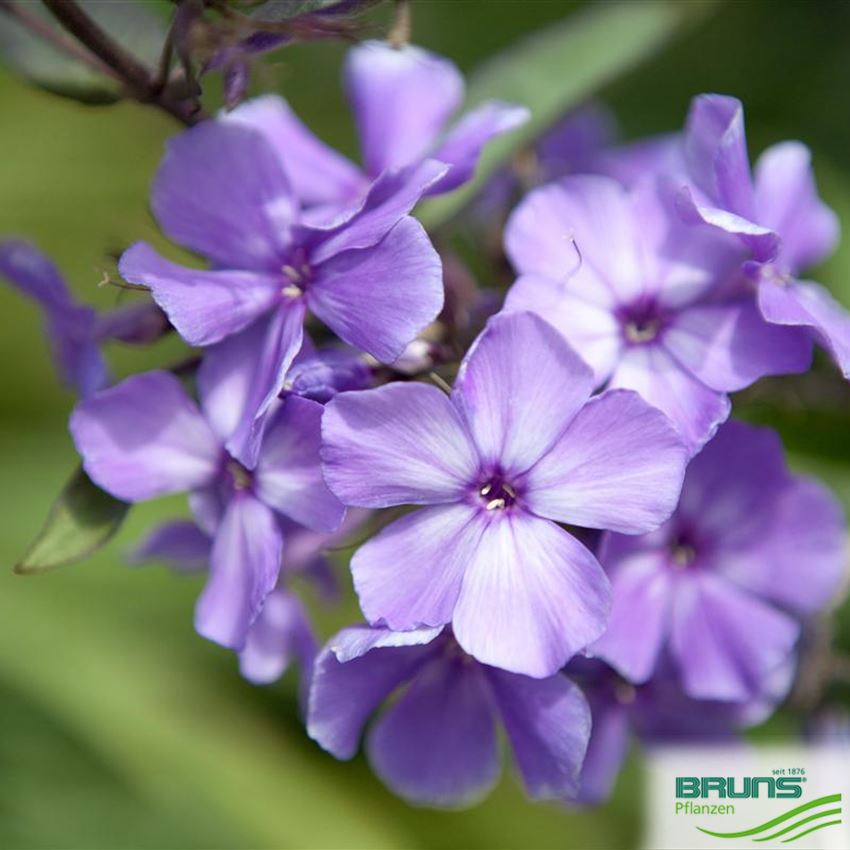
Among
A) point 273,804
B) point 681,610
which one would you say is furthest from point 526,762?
point 273,804

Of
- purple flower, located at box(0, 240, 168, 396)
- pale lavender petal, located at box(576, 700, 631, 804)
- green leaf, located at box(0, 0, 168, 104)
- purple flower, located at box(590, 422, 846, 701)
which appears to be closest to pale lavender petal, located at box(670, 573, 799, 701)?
purple flower, located at box(590, 422, 846, 701)

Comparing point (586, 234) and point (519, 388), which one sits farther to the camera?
point (586, 234)

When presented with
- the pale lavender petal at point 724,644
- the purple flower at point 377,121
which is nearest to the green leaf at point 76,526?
the purple flower at point 377,121

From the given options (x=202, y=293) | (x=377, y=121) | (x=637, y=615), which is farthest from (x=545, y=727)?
(x=377, y=121)

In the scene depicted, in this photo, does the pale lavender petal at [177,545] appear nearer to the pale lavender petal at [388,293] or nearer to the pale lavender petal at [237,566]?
the pale lavender petal at [237,566]

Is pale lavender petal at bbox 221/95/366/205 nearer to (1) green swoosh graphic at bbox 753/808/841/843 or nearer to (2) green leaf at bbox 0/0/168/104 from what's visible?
(2) green leaf at bbox 0/0/168/104

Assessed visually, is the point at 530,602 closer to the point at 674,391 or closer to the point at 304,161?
the point at 674,391
